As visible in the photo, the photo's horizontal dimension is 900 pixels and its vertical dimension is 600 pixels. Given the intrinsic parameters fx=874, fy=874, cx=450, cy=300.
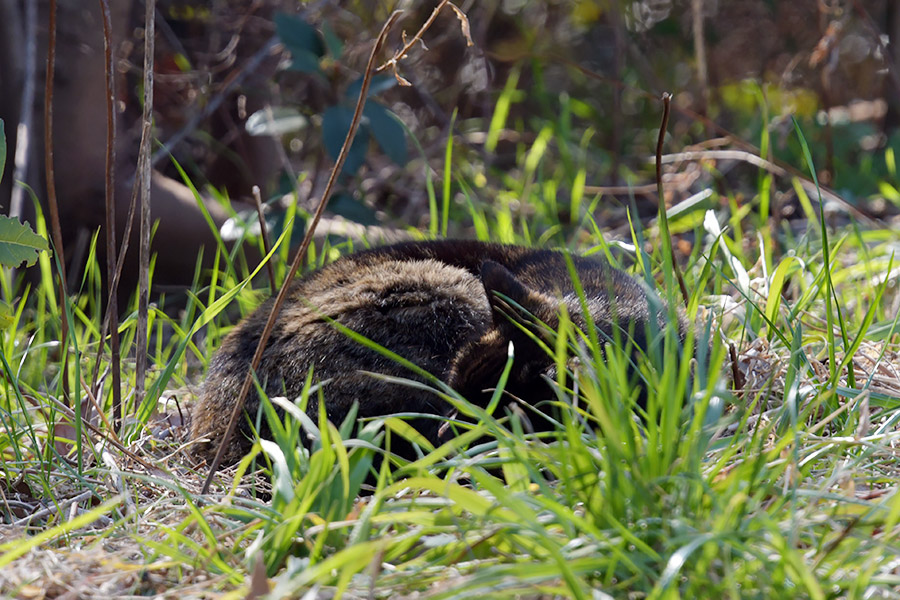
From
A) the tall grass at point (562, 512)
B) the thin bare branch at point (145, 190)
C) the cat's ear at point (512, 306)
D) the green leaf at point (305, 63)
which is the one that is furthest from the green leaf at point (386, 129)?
the tall grass at point (562, 512)

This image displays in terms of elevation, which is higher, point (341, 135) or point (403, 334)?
point (341, 135)

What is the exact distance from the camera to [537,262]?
3.22 m

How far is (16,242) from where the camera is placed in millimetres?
2260

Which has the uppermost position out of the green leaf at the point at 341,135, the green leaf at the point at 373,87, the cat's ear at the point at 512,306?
the green leaf at the point at 373,87

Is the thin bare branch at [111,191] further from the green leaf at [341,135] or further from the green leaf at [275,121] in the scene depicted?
the green leaf at [275,121]

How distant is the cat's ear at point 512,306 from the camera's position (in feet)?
7.80

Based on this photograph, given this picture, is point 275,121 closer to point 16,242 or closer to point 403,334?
point 403,334

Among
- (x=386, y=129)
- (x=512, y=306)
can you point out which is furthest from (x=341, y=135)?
(x=512, y=306)

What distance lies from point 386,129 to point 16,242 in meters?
2.29

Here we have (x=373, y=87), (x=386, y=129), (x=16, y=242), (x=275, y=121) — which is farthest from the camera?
(x=275, y=121)

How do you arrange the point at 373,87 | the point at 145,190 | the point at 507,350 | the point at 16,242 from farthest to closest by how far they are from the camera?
the point at 373,87 < the point at 145,190 < the point at 507,350 < the point at 16,242

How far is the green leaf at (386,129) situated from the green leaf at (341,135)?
7 centimetres

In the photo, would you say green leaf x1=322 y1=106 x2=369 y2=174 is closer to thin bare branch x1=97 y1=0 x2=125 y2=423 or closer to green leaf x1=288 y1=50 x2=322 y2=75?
green leaf x1=288 y1=50 x2=322 y2=75

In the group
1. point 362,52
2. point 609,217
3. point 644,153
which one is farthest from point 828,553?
point 644,153
